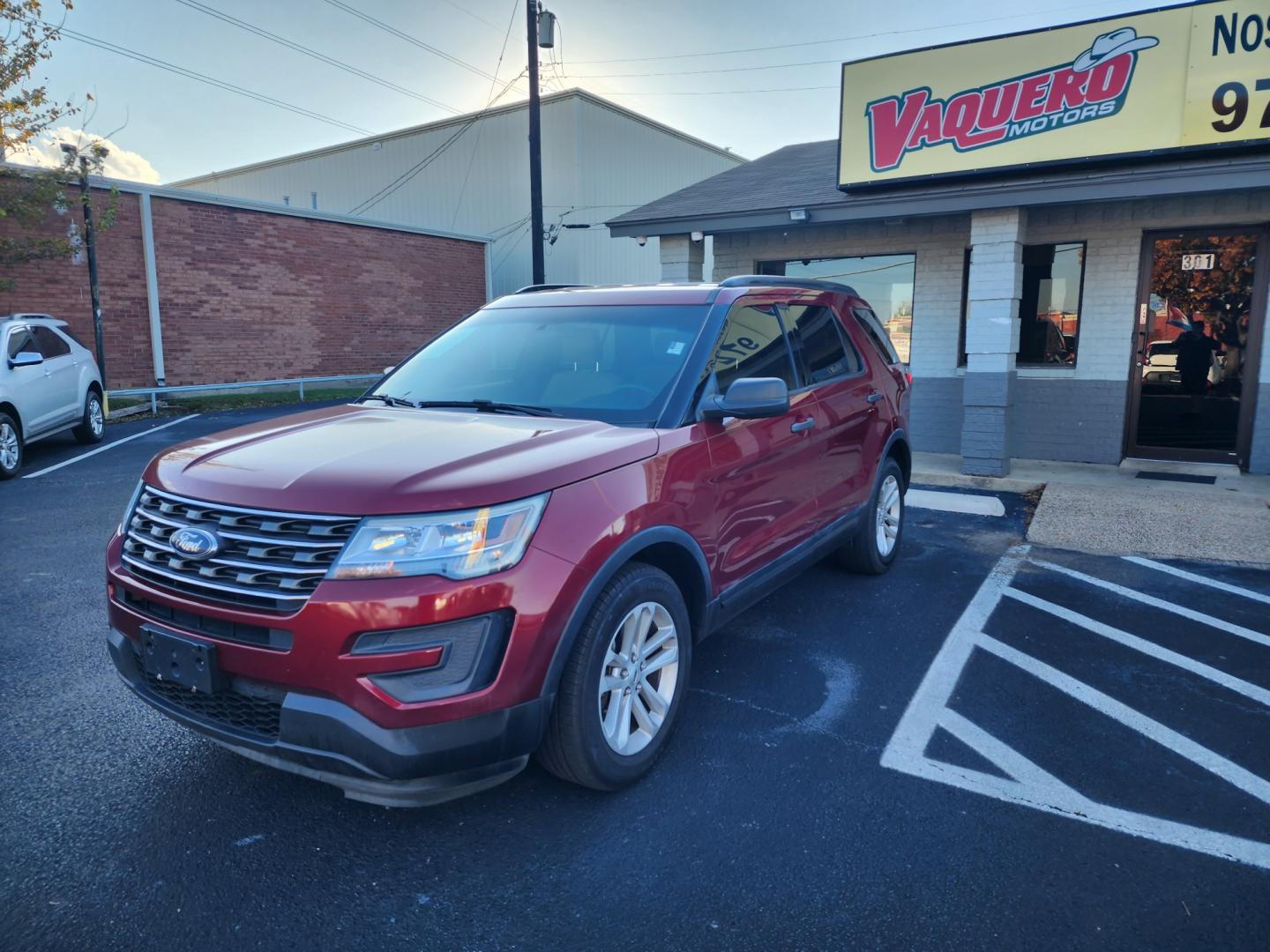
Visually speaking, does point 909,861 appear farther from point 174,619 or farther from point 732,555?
point 174,619

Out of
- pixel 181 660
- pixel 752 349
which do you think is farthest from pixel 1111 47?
pixel 181 660

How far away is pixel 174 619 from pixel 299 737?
0.66 m

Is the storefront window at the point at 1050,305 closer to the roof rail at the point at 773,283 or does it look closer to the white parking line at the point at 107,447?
the roof rail at the point at 773,283

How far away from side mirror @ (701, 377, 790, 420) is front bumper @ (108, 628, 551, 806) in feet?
4.78

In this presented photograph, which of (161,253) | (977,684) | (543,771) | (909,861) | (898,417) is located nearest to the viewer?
(909,861)

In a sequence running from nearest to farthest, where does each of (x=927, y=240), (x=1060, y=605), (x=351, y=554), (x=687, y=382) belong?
1. (x=351, y=554)
2. (x=687, y=382)
3. (x=1060, y=605)
4. (x=927, y=240)

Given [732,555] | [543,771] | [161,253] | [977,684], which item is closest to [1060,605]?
[977,684]

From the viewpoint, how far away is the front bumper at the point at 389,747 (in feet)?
8.06

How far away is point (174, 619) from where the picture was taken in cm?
277

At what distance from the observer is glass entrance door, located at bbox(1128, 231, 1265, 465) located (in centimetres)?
925

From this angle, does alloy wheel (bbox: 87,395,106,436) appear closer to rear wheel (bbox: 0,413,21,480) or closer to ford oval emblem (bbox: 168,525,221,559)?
rear wheel (bbox: 0,413,21,480)

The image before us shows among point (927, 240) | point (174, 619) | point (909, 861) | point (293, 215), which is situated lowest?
point (909, 861)

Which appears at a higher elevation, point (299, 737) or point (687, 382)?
point (687, 382)

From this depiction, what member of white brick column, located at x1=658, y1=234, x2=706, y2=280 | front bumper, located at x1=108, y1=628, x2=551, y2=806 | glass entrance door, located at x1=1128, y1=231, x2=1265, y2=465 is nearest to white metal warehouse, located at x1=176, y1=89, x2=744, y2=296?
white brick column, located at x1=658, y1=234, x2=706, y2=280
